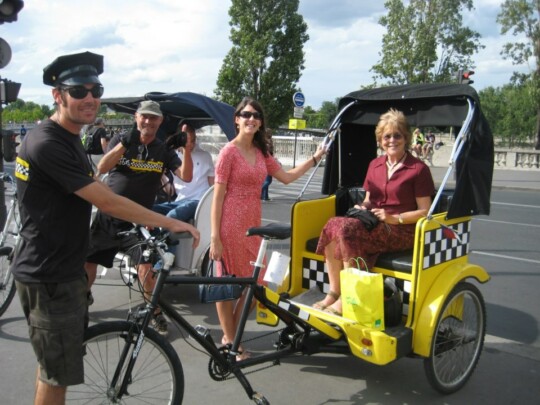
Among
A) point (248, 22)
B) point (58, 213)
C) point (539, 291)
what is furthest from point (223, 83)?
point (58, 213)

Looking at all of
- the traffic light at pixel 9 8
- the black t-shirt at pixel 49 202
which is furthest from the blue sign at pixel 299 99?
the black t-shirt at pixel 49 202

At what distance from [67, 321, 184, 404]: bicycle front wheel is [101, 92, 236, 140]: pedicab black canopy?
330 cm

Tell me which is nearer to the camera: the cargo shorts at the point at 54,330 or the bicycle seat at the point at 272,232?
the cargo shorts at the point at 54,330

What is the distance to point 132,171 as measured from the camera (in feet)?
15.1

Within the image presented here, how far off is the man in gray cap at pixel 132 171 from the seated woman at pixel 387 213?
1533mm

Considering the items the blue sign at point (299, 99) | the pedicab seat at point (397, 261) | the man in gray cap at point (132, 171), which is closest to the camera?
the pedicab seat at point (397, 261)

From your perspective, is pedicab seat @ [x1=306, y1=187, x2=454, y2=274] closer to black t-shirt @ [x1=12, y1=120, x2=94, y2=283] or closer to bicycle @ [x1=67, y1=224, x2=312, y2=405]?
bicycle @ [x1=67, y1=224, x2=312, y2=405]

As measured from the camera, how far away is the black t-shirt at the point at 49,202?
227 centimetres

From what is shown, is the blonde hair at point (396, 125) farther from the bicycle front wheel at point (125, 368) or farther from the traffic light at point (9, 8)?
the traffic light at point (9, 8)

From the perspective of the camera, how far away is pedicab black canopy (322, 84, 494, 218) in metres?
Answer: 3.83

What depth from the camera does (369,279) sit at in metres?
3.24

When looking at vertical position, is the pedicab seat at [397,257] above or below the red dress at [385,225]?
below

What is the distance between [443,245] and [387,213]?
48 centimetres

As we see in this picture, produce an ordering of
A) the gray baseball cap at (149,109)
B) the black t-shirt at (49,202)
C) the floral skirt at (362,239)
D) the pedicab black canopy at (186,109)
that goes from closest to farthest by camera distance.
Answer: the black t-shirt at (49,202) < the floral skirt at (362,239) < the gray baseball cap at (149,109) < the pedicab black canopy at (186,109)
